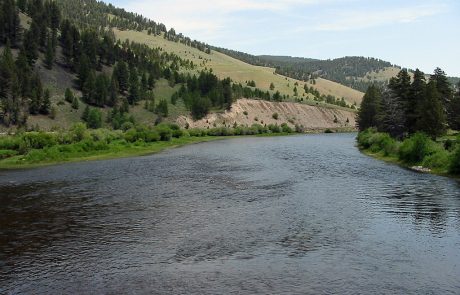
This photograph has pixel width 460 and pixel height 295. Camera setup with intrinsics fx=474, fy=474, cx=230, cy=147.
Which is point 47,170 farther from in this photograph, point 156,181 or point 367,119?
point 367,119

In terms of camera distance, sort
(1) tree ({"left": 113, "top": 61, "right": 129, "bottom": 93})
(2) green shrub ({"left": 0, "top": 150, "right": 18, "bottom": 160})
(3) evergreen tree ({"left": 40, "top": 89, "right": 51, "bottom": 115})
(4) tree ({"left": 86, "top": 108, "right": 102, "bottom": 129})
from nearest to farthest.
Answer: (2) green shrub ({"left": 0, "top": 150, "right": 18, "bottom": 160}) < (3) evergreen tree ({"left": 40, "top": 89, "right": 51, "bottom": 115}) < (4) tree ({"left": 86, "top": 108, "right": 102, "bottom": 129}) < (1) tree ({"left": 113, "top": 61, "right": 129, "bottom": 93})

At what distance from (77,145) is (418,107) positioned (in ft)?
222

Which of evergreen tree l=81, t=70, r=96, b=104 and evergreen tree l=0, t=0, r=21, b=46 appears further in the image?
evergreen tree l=0, t=0, r=21, b=46

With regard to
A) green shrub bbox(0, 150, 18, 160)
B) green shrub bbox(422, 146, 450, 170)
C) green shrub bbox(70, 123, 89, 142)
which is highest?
green shrub bbox(422, 146, 450, 170)

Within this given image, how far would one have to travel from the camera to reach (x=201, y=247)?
32.4 meters

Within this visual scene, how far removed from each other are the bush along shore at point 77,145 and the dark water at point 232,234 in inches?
836

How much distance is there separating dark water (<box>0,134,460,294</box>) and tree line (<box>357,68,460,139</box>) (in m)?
27.7

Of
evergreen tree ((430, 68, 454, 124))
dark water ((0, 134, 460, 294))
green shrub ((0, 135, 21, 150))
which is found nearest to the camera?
dark water ((0, 134, 460, 294))

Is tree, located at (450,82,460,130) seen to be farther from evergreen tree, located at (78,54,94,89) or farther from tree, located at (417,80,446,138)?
evergreen tree, located at (78,54,94,89)

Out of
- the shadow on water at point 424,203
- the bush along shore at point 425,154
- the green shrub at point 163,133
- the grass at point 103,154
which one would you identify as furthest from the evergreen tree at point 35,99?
the shadow on water at point 424,203

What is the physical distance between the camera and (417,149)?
72.3 meters

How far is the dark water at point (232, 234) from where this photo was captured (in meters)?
26.2

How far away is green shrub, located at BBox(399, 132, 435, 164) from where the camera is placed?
234 ft

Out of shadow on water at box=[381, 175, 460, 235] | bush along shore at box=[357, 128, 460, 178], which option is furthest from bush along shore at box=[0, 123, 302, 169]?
shadow on water at box=[381, 175, 460, 235]
